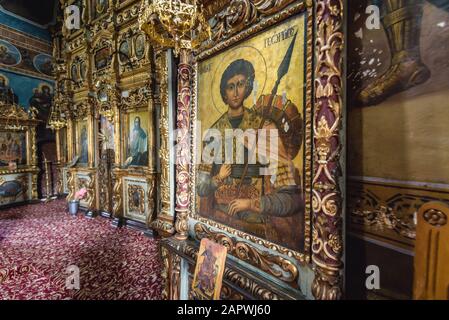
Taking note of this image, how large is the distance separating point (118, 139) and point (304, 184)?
5091mm

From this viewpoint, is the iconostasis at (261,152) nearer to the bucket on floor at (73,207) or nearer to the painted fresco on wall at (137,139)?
the painted fresco on wall at (137,139)

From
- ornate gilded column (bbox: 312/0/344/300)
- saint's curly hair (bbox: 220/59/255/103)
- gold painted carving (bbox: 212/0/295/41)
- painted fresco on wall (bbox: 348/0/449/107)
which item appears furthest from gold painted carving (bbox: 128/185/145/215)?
painted fresco on wall (bbox: 348/0/449/107)

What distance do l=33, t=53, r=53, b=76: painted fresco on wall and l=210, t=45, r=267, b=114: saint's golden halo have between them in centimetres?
923

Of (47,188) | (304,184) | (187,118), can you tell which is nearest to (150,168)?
(187,118)

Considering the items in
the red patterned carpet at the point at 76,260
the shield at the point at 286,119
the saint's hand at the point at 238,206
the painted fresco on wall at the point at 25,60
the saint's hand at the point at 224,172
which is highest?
the painted fresco on wall at the point at 25,60

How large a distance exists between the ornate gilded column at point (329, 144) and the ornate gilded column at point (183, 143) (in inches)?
58.2

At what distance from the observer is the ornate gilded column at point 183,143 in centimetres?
228

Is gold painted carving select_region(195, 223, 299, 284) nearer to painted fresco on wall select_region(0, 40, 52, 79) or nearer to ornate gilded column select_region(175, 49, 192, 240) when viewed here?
ornate gilded column select_region(175, 49, 192, 240)

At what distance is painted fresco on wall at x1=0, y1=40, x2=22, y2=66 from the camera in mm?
6602

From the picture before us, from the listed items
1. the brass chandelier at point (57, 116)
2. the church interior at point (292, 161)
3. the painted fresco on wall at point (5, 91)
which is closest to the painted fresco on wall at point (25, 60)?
the painted fresco on wall at point (5, 91)

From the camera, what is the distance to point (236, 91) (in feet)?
6.18

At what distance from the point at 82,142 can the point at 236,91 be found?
642cm

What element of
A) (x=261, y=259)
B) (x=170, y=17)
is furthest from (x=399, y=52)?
(x=261, y=259)
